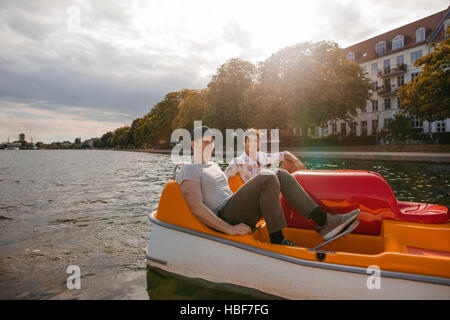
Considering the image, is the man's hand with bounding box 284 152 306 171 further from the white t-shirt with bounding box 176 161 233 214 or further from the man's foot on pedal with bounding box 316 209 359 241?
the white t-shirt with bounding box 176 161 233 214

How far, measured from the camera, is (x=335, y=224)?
3.17 m

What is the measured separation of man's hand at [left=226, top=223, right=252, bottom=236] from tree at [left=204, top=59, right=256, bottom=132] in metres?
35.0

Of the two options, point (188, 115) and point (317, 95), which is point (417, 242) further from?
point (188, 115)

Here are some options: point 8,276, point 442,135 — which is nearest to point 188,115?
point 442,135

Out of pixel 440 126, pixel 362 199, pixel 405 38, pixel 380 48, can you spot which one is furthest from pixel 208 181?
pixel 380 48

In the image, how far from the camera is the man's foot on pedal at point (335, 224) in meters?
3.02

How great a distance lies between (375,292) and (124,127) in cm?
14740

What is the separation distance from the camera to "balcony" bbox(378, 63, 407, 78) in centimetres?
3850

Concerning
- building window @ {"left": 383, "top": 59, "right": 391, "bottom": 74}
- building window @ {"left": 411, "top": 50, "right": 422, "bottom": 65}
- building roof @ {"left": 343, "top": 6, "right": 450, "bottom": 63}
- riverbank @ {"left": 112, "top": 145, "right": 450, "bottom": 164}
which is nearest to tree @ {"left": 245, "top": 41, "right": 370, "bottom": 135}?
riverbank @ {"left": 112, "top": 145, "right": 450, "bottom": 164}

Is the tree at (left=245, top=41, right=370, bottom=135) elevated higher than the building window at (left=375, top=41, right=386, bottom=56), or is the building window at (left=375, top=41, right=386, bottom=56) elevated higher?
the building window at (left=375, top=41, right=386, bottom=56)

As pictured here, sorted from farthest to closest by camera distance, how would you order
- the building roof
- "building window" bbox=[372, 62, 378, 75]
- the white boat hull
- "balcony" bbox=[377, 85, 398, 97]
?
"building window" bbox=[372, 62, 378, 75] < "balcony" bbox=[377, 85, 398, 97] < the building roof < the white boat hull

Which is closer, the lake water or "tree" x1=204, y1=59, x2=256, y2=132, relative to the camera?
the lake water

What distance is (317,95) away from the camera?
27172mm

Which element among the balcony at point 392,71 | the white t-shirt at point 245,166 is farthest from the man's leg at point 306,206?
the balcony at point 392,71
